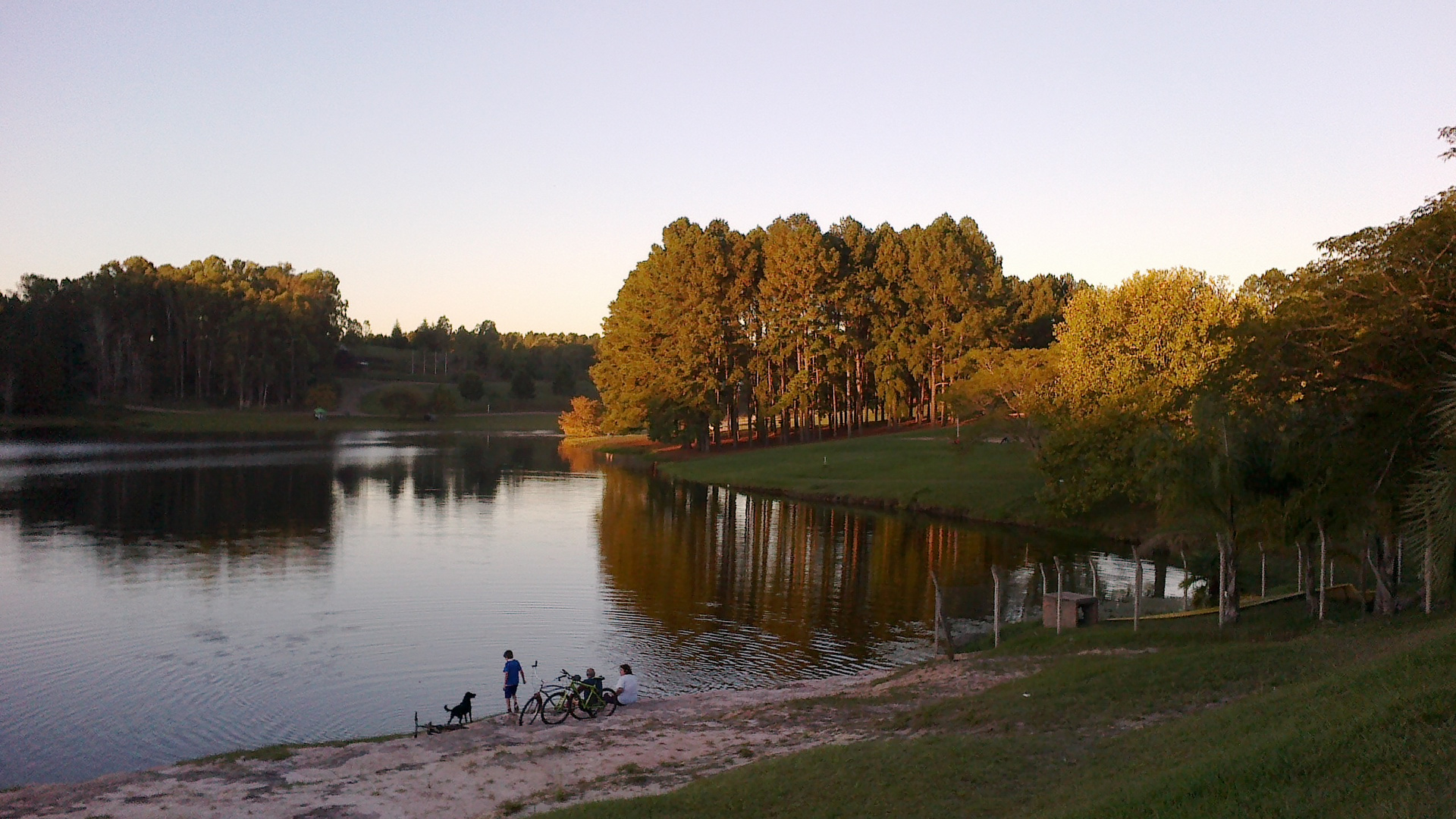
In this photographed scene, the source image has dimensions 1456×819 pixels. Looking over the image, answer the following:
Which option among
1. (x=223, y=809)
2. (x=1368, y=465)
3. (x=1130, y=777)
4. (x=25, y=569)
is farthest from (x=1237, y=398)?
(x=25, y=569)

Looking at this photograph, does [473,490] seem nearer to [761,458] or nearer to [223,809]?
[761,458]

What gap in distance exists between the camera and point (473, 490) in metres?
77.2

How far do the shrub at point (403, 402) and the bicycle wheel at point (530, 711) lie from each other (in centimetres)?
15744

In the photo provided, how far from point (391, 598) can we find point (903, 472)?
141 ft

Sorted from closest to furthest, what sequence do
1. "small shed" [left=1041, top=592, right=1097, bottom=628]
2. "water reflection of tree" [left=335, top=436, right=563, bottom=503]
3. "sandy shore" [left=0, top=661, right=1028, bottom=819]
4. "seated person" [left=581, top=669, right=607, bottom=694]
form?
"sandy shore" [left=0, top=661, right=1028, bottom=819] < "seated person" [left=581, top=669, right=607, bottom=694] < "small shed" [left=1041, top=592, right=1097, bottom=628] < "water reflection of tree" [left=335, top=436, right=563, bottom=503]

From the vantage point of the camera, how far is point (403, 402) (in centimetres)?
17700

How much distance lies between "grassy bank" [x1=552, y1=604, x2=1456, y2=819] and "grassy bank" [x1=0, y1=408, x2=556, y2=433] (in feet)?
457

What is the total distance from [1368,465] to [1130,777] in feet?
48.3

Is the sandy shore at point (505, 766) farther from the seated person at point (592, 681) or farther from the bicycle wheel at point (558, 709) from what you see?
the seated person at point (592, 681)

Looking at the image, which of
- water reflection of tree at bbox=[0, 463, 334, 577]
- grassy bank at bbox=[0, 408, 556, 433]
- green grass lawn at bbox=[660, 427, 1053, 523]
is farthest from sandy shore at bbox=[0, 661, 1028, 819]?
grassy bank at bbox=[0, 408, 556, 433]

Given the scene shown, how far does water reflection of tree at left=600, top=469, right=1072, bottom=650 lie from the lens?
37688 millimetres

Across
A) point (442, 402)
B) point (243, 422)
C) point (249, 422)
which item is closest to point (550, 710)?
point (249, 422)

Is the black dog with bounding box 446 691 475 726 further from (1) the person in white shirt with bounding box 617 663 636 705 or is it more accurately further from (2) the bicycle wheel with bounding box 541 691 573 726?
(1) the person in white shirt with bounding box 617 663 636 705

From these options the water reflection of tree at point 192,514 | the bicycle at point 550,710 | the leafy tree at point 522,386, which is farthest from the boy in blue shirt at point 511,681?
the leafy tree at point 522,386
